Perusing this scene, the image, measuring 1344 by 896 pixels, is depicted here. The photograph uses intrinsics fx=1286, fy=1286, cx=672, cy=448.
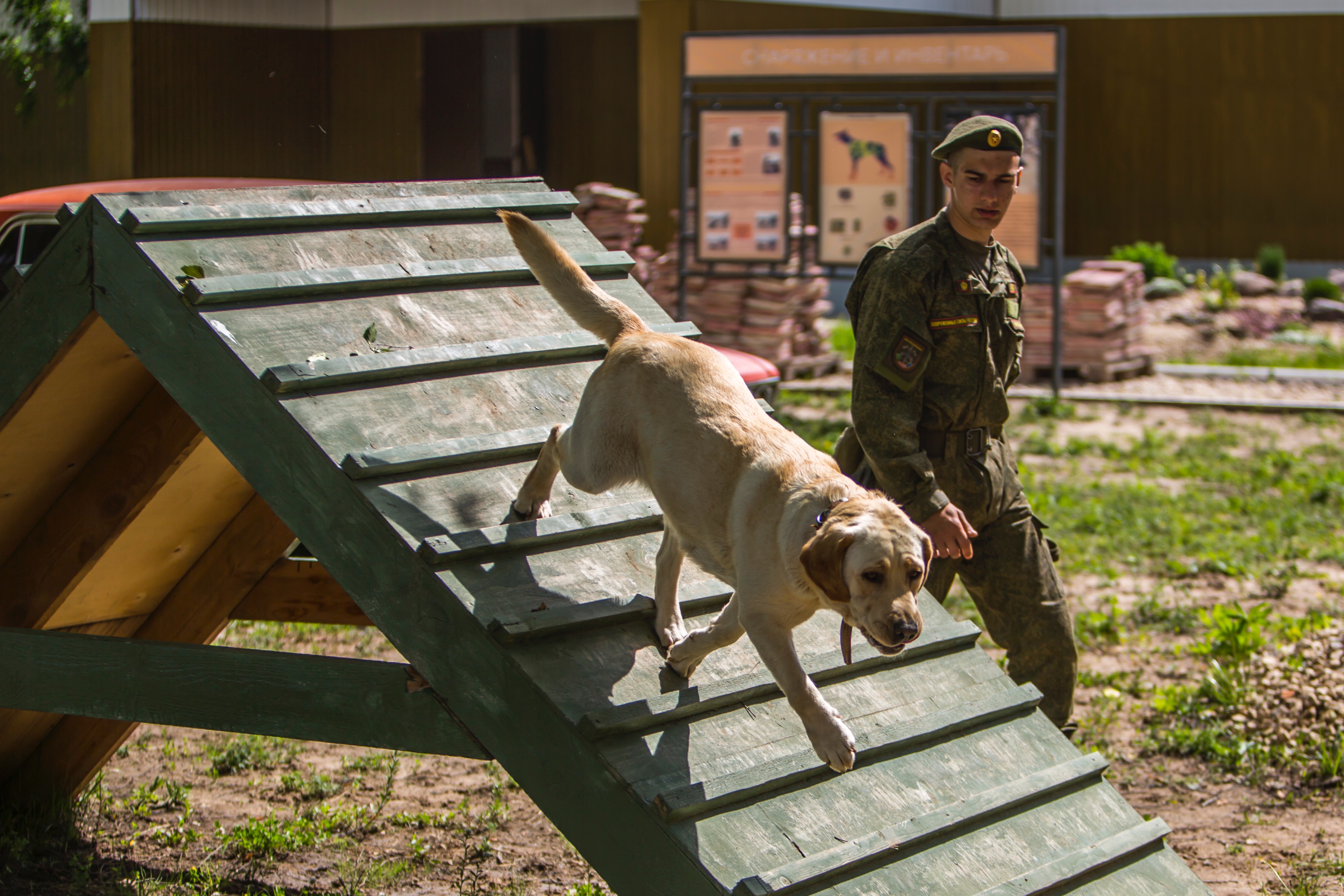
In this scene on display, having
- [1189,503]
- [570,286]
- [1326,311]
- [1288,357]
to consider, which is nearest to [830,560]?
[570,286]

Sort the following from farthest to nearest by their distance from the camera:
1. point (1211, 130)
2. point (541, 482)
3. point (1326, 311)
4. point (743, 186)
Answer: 1. point (1211, 130)
2. point (1326, 311)
3. point (743, 186)
4. point (541, 482)

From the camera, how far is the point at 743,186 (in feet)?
45.2

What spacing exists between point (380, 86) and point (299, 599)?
15404mm

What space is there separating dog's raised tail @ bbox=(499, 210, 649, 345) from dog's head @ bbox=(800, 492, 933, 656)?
1.28m

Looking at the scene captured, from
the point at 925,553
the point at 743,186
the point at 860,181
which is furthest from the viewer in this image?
the point at 743,186

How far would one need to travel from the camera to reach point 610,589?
11.9ft

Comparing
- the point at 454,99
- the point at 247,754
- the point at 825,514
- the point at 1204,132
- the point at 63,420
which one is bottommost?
the point at 247,754

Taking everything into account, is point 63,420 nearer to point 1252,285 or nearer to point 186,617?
point 186,617

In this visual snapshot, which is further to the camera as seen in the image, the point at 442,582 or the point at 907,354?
the point at 907,354

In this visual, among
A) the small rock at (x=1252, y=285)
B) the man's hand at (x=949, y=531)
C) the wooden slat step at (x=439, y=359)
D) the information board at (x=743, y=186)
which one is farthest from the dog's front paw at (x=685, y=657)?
the small rock at (x=1252, y=285)

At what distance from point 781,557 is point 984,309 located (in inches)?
63.4

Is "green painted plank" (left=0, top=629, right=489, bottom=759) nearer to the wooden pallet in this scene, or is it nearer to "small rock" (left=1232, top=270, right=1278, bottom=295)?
the wooden pallet

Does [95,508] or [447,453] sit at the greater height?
[447,453]

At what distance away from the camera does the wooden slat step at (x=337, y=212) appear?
380 centimetres
